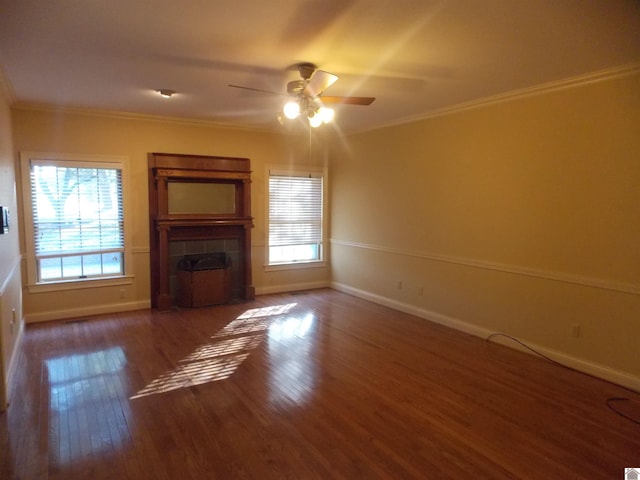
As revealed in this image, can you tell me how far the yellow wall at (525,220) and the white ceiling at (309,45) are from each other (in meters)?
0.44

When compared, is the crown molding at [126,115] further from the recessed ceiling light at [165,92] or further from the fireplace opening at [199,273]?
the fireplace opening at [199,273]

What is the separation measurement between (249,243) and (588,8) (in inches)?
188

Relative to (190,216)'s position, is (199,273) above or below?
below

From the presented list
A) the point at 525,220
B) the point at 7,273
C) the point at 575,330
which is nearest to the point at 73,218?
the point at 7,273

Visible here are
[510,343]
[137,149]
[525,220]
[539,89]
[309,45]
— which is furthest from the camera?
[137,149]

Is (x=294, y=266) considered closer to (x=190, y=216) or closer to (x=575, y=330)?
(x=190, y=216)

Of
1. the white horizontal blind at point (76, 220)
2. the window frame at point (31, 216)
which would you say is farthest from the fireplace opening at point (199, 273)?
the white horizontal blind at point (76, 220)

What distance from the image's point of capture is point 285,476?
219 centimetres

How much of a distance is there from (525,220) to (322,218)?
3.57 m

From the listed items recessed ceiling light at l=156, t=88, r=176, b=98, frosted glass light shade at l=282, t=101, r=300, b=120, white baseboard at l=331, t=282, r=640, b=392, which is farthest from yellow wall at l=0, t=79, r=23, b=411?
white baseboard at l=331, t=282, r=640, b=392

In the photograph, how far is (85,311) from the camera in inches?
201

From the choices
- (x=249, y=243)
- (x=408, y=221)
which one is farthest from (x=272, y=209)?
(x=408, y=221)

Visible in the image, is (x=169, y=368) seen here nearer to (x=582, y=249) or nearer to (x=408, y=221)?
(x=408, y=221)

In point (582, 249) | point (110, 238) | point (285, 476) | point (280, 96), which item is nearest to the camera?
point (285, 476)
